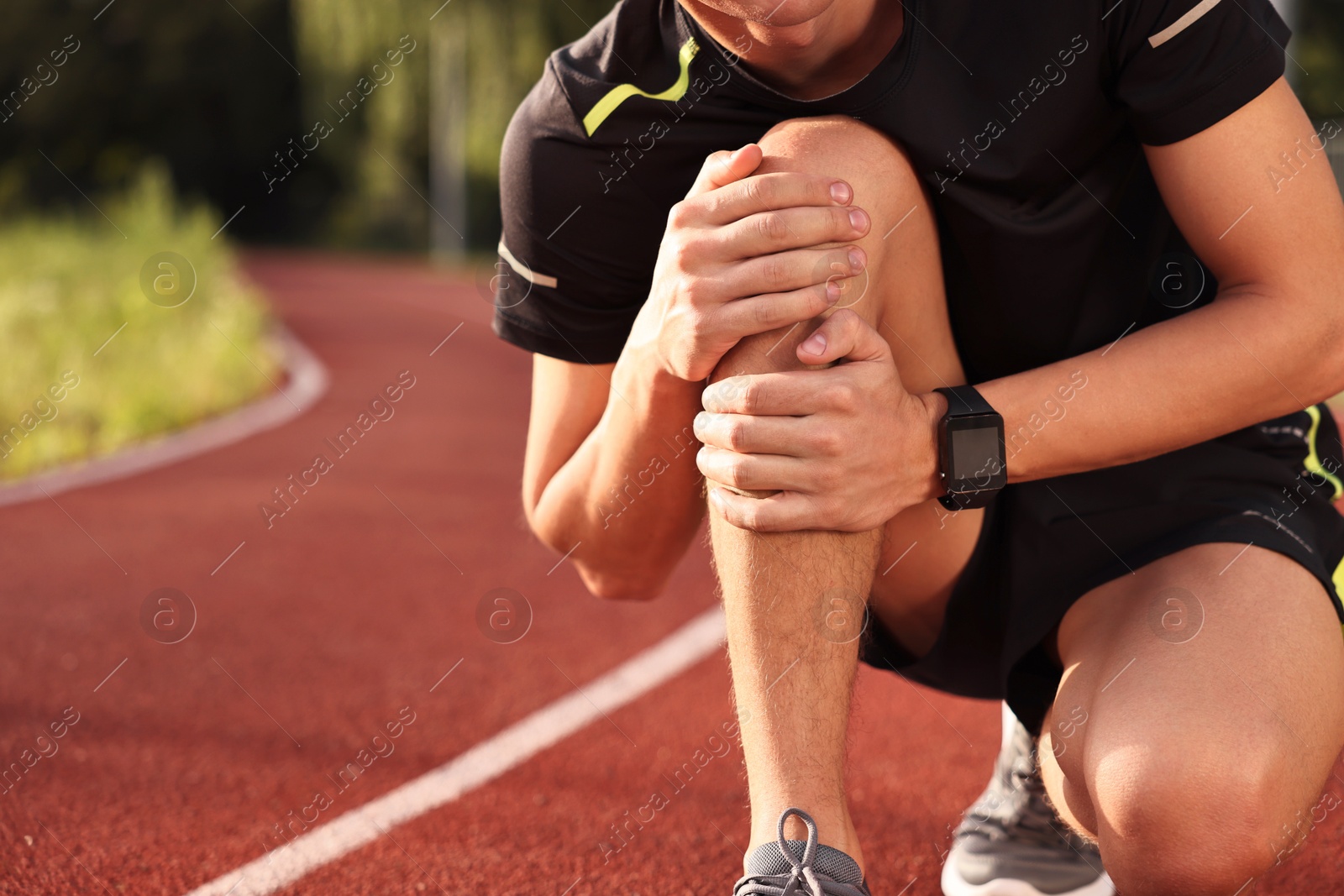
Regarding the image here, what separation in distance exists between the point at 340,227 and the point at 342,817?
31725 millimetres

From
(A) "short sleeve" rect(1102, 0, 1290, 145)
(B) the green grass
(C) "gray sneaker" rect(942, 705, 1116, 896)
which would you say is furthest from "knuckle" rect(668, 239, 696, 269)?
(B) the green grass

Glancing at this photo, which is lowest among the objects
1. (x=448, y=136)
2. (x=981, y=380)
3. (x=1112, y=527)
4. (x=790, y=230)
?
(x=448, y=136)

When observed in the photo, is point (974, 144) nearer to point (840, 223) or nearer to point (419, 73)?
point (840, 223)

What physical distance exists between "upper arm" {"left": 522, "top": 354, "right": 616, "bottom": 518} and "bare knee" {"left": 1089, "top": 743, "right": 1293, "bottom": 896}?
109 centimetres

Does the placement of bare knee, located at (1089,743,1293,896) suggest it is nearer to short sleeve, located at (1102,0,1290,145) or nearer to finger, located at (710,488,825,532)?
finger, located at (710,488,825,532)

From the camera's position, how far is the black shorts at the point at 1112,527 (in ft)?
6.40

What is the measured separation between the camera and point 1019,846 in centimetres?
219

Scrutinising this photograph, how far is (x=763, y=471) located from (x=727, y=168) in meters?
0.43

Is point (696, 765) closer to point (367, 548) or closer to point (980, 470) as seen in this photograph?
point (980, 470)

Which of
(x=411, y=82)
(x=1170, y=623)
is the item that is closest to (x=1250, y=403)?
(x=1170, y=623)

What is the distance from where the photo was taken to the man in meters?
1.63

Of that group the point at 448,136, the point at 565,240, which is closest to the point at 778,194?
the point at 565,240

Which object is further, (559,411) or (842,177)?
(559,411)

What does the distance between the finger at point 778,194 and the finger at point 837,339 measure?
0.50ft
